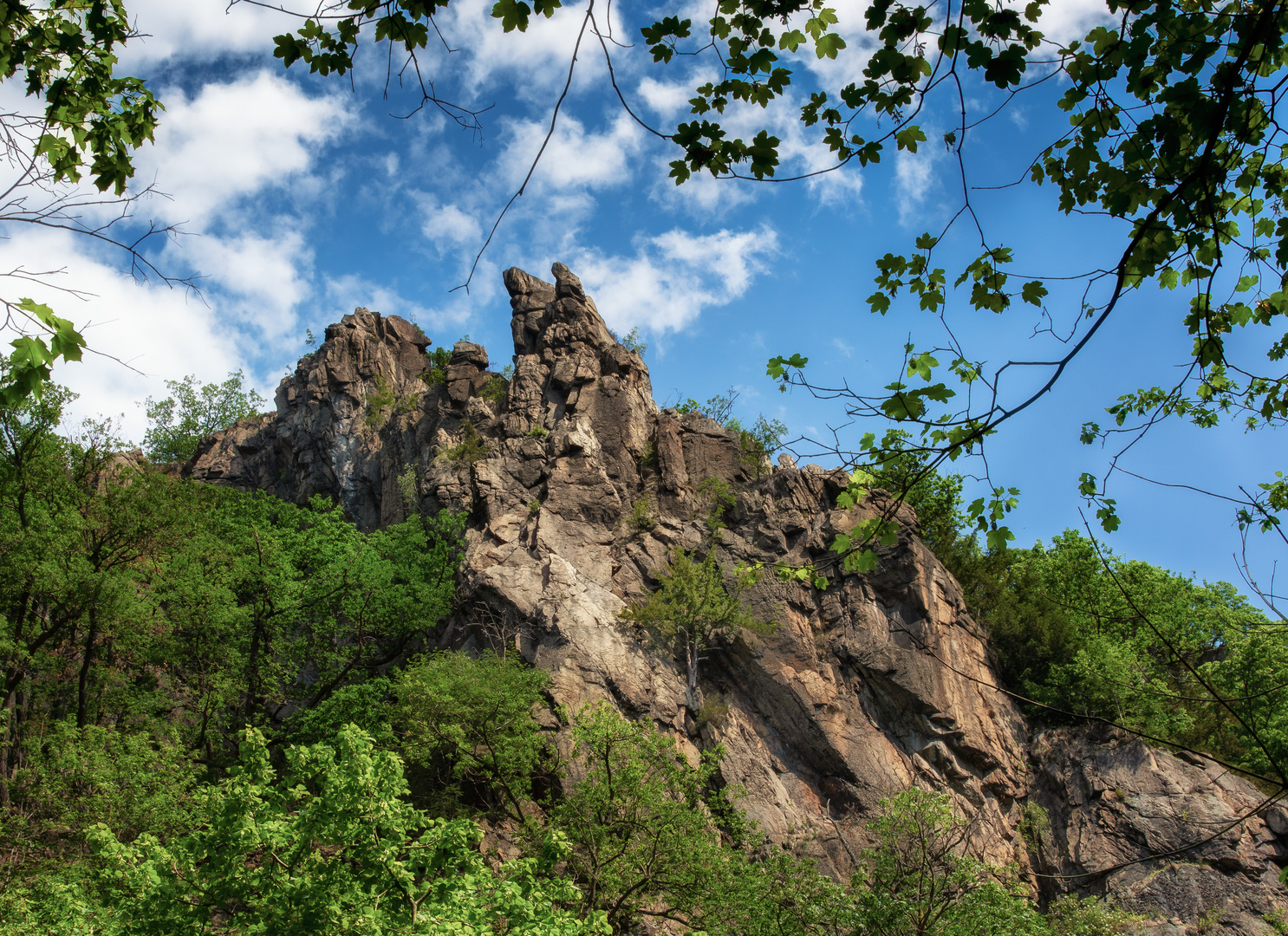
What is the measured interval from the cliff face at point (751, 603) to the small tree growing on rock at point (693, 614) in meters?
0.65

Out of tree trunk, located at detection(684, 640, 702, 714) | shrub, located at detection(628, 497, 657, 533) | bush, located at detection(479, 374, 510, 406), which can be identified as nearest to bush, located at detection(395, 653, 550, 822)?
tree trunk, located at detection(684, 640, 702, 714)

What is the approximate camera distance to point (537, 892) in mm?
11000

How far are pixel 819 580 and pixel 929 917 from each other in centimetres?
1084

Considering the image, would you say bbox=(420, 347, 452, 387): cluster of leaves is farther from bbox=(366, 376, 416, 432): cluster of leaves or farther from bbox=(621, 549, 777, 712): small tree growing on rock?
bbox=(621, 549, 777, 712): small tree growing on rock

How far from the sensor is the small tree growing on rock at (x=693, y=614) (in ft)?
85.1

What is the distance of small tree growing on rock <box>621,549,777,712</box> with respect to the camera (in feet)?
85.1

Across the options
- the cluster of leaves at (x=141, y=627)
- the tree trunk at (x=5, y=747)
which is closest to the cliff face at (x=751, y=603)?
the cluster of leaves at (x=141, y=627)

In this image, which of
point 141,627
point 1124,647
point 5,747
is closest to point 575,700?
point 141,627

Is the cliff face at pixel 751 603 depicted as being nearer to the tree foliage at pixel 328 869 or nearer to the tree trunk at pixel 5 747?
the tree foliage at pixel 328 869

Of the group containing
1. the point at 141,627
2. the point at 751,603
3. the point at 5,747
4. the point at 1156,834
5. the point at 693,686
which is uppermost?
the point at 751,603

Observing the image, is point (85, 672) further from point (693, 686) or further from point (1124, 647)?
point (1124, 647)

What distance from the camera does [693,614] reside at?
26156mm

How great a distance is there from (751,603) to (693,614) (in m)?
2.51

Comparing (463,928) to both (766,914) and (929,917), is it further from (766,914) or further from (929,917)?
(929,917)
